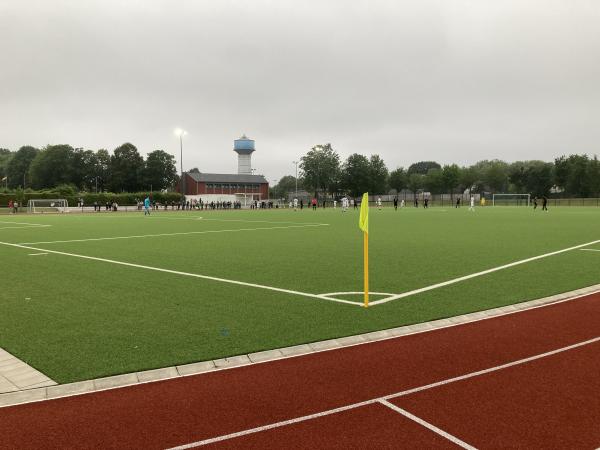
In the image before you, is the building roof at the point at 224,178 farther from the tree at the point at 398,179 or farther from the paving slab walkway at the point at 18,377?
the paving slab walkway at the point at 18,377

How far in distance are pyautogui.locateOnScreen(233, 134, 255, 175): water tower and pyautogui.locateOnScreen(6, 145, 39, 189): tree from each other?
189 feet

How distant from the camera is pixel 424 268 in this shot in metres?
11.6

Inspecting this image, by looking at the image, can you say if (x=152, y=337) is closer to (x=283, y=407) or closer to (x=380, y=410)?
(x=283, y=407)

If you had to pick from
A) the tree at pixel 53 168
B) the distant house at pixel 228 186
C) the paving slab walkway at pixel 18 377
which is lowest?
the paving slab walkway at pixel 18 377

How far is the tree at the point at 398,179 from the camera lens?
136125mm

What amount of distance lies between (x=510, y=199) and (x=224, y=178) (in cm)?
6530

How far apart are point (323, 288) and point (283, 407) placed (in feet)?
17.1

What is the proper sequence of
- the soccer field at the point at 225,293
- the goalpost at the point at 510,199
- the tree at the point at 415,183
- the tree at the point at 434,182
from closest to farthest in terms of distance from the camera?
the soccer field at the point at 225,293
the goalpost at the point at 510,199
the tree at the point at 434,182
the tree at the point at 415,183

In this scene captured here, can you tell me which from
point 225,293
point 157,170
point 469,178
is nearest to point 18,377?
point 225,293

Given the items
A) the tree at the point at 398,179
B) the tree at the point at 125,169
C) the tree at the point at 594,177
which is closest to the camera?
the tree at the point at 594,177

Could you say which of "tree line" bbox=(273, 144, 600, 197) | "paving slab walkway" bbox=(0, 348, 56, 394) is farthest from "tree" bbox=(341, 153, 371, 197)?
"paving slab walkway" bbox=(0, 348, 56, 394)

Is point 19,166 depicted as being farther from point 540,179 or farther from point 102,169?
point 540,179

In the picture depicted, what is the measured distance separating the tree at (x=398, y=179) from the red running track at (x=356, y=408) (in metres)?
134

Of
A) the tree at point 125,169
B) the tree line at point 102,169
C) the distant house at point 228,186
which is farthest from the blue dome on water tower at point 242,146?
the tree at point 125,169
